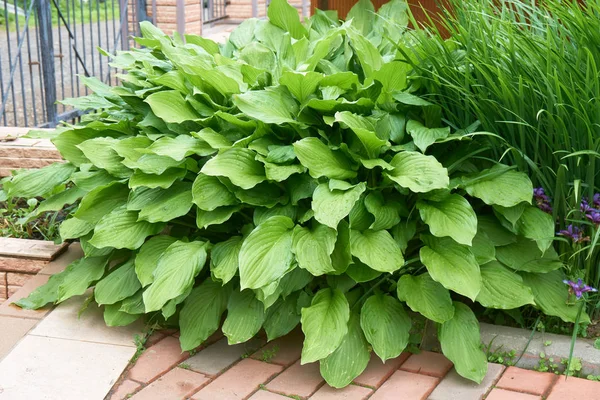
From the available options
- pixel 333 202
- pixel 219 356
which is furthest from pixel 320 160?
pixel 219 356

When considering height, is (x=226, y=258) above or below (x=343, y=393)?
above

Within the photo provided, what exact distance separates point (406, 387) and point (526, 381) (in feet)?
1.26

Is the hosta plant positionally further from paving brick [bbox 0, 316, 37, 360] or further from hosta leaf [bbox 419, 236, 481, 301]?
paving brick [bbox 0, 316, 37, 360]

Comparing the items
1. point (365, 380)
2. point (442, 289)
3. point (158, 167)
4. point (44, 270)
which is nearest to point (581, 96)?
point (442, 289)

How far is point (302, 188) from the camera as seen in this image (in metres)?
2.73

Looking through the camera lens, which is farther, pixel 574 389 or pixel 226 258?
pixel 226 258

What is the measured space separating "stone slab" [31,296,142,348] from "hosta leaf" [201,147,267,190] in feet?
2.29

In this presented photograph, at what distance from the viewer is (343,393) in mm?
2449

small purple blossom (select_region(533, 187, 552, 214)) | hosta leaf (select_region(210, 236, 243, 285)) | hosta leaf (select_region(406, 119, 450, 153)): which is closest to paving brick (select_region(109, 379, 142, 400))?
hosta leaf (select_region(210, 236, 243, 285))

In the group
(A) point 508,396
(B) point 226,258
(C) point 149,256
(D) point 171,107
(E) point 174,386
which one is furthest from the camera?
(D) point 171,107

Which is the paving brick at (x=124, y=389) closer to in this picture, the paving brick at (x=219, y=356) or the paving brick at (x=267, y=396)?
the paving brick at (x=219, y=356)

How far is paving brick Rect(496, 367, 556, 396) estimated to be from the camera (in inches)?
95.0

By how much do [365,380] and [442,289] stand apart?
0.41 m

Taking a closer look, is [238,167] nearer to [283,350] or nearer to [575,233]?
[283,350]
